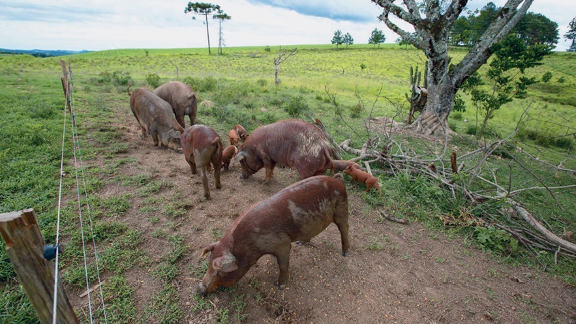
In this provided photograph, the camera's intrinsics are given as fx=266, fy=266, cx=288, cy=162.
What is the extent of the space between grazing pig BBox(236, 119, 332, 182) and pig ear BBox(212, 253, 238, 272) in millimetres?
2534

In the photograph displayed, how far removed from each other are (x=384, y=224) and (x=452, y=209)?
59.1 inches

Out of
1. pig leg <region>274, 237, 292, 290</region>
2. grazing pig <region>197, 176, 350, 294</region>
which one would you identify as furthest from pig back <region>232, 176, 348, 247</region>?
pig leg <region>274, 237, 292, 290</region>

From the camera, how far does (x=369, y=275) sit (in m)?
3.87

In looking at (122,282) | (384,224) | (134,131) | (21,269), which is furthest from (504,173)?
(134,131)

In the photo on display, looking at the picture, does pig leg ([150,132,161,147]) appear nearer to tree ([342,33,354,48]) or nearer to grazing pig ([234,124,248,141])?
grazing pig ([234,124,248,141])

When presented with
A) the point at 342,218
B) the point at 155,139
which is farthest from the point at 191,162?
the point at 342,218

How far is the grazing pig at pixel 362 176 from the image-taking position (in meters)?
5.74

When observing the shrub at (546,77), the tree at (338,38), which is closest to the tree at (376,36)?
the tree at (338,38)

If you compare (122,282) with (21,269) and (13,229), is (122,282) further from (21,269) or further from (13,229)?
(13,229)

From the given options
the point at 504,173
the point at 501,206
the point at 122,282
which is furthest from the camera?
the point at 504,173

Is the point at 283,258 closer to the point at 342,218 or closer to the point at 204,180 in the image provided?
the point at 342,218

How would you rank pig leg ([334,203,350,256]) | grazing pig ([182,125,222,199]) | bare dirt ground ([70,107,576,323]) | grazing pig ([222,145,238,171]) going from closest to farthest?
1. bare dirt ground ([70,107,576,323])
2. pig leg ([334,203,350,256])
3. grazing pig ([182,125,222,199])
4. grazing pig ([222,145,238,171])

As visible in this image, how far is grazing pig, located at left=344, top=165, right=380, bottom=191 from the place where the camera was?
5.74 meters

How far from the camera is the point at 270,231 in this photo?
125 inches
